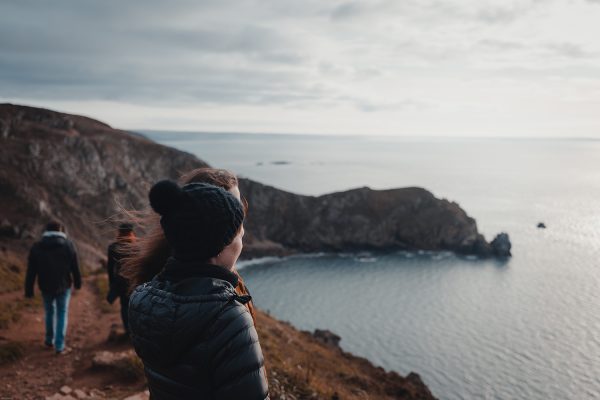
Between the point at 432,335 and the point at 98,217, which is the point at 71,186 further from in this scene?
the point at 432,335

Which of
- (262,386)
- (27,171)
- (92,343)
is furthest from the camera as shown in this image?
(27,171)

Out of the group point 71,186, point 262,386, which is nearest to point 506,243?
point 71,186

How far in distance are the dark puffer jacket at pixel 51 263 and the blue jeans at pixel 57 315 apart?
25 centimetres

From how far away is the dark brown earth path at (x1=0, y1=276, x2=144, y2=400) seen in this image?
10080 millimetres

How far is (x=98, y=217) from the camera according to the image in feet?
263

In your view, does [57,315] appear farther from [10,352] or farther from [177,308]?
[177,308]

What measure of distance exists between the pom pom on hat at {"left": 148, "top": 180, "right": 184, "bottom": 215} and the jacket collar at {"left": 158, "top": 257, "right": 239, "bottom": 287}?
0.38 metres

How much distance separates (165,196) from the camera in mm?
2818

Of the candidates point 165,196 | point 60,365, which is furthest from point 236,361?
point 60,365

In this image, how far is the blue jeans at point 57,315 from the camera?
1165cm

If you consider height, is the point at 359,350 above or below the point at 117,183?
below

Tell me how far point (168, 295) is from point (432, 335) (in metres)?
64.0

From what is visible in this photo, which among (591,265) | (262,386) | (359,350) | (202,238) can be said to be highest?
(202,238)

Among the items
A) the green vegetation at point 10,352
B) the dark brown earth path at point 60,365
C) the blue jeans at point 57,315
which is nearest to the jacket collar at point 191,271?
the dark brown earth path at point 60,365
